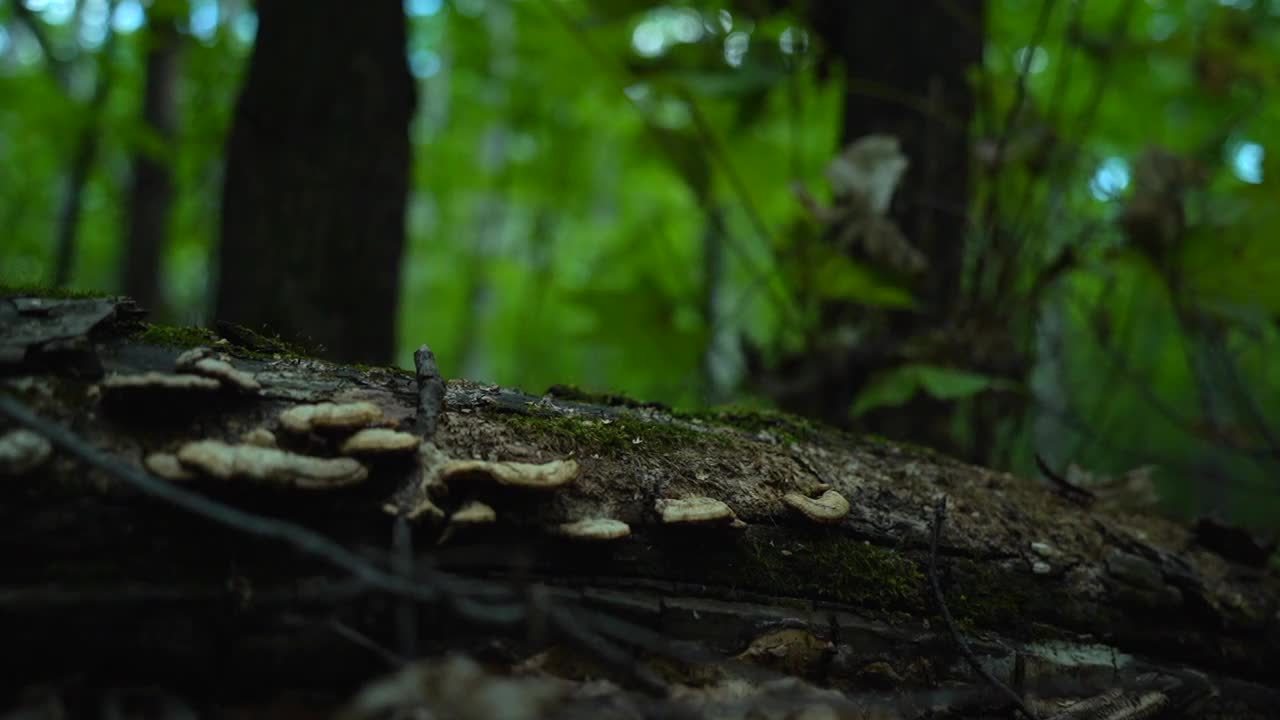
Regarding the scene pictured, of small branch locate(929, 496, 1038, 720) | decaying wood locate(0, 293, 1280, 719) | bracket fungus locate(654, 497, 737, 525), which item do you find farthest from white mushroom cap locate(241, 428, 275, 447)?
small branch locate(929, 496, 1038, 720)

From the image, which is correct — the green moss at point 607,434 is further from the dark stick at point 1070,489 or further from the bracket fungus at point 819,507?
the dark stick at point 1070,489

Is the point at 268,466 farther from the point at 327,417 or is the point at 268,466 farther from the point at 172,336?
the point at 172,336

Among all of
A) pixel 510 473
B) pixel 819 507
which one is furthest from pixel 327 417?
pixel 819 507

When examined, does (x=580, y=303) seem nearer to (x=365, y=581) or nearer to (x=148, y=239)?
(x=365, y=581)

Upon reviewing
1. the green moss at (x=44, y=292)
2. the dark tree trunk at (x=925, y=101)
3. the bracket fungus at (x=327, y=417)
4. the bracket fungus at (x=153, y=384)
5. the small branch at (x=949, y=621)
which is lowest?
the small branch at (x=949, y=621)

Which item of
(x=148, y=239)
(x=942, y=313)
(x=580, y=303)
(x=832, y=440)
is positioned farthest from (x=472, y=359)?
(x=832, y=440)

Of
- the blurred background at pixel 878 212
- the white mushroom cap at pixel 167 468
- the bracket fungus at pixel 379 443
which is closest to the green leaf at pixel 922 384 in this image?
the blurred background at pixel 878 212
